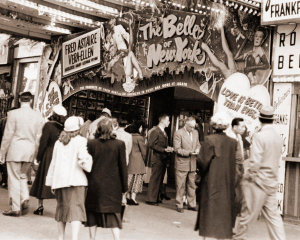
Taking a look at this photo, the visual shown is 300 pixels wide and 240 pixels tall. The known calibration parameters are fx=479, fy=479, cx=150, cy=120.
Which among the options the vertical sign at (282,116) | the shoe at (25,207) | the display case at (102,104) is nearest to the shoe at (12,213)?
the shoe at (25,207)

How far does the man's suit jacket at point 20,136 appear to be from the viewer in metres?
8.12

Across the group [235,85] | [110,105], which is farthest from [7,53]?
[235,85]

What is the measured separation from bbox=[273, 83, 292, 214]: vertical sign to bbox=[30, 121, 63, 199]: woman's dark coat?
434 centimetres

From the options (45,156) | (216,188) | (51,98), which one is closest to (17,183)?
(45,156)

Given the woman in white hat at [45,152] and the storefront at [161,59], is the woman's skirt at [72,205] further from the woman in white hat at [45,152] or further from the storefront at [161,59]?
the storefront at [161,59]

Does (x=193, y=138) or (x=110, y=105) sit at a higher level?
(x=110, y=105)

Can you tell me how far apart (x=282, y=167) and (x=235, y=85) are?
1.90 m

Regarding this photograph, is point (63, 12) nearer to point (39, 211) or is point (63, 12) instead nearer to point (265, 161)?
point (39, 211)

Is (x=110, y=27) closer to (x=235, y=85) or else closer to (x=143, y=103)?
(x=143, y=103)

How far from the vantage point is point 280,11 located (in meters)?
8.94

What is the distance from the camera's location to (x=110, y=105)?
14.8m

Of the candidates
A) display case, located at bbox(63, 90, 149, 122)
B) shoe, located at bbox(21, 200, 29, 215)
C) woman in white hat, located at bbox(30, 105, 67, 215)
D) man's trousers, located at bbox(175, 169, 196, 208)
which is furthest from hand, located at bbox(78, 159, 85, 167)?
display case, located at bbox(63, 90, 149, 122)

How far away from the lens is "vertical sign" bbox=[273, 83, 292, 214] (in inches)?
370

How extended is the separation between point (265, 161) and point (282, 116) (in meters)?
3.53
